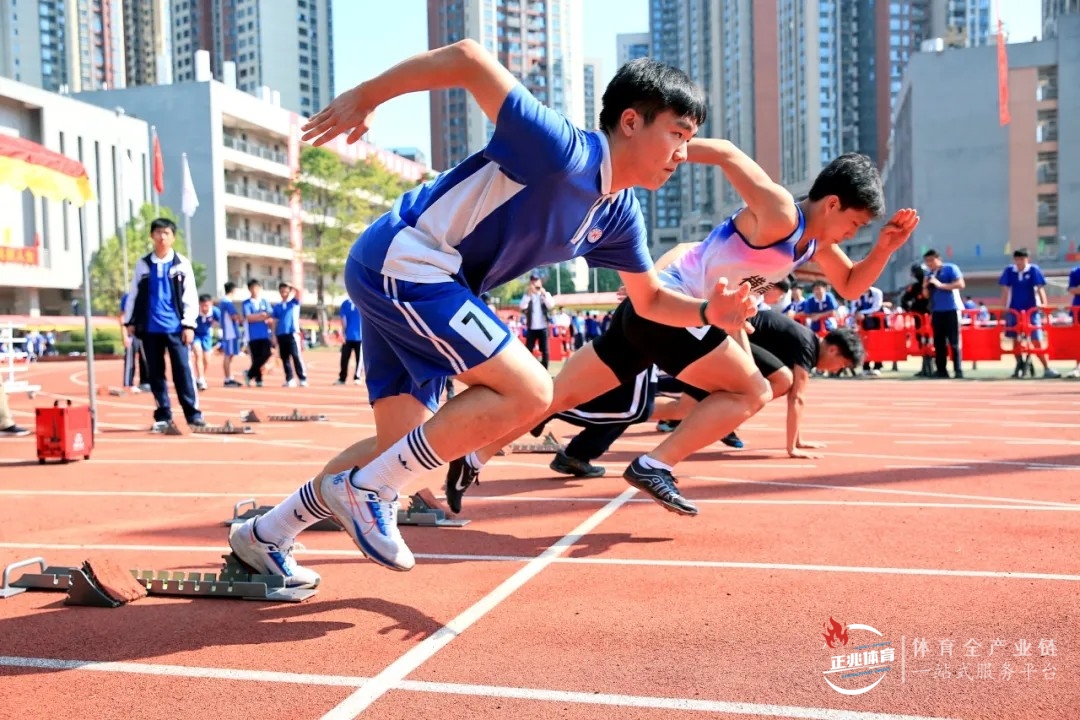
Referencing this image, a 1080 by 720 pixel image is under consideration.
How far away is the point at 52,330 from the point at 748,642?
4614 cm

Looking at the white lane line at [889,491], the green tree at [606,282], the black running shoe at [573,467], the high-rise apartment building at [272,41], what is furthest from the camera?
the green tree at [606,282]

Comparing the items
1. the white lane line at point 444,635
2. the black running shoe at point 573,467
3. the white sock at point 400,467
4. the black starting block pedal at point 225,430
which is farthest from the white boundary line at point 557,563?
the black starting block pedal at point 225,430

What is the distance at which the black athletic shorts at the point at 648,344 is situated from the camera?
5012 millimetres

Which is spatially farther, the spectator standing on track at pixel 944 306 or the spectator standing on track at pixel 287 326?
the spectator standing on track at pixel 287 326

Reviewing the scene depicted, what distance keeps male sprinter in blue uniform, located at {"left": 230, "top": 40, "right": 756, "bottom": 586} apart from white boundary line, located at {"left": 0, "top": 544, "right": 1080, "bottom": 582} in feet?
1.21

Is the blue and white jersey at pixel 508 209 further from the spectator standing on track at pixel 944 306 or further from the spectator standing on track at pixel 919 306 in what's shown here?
the spectator standing on track at pixel 919 306

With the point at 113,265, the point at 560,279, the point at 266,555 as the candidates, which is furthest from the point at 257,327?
the point at 560,279

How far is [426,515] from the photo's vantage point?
4.83 meters

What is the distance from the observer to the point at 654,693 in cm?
252

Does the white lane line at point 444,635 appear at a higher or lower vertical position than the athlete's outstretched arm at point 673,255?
lower

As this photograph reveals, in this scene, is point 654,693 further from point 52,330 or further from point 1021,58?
point 1021,58

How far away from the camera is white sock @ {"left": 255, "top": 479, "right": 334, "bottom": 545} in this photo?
133 inches

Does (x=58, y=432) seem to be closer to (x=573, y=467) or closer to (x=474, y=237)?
(x=573, y=467)

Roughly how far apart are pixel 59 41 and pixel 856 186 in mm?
135987
